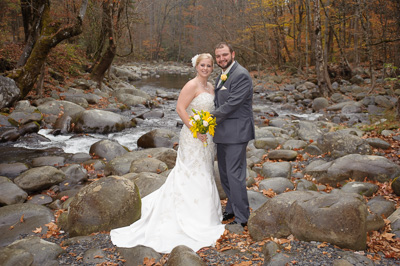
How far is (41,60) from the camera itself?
13.8m

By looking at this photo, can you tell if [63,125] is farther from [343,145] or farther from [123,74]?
[123,74]

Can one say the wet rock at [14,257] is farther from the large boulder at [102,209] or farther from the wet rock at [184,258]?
the wet rock at [184,258]

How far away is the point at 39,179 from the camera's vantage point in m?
7.35

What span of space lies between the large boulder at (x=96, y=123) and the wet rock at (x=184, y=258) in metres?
9.37

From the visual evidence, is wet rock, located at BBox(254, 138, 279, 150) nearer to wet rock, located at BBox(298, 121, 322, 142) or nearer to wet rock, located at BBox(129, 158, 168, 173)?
wet rock, located at BBox(298, 121, 322, 142)

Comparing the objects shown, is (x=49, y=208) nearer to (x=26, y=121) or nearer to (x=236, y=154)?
(x=236, y=154)

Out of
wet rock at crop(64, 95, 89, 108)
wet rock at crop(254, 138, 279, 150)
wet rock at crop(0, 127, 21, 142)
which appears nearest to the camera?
wet rock at crop(254, 138, 279, 150)

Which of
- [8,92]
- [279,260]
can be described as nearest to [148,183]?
[279,260]

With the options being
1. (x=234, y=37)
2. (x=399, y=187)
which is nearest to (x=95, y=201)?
(x=399, y=187)

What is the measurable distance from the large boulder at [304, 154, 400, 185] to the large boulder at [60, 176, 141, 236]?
418cm

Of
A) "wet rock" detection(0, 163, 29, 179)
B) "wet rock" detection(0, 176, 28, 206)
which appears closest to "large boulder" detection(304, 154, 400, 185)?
"wet rock" detection(0, 176, 28, 206)

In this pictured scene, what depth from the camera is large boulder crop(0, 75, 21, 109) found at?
12289mm

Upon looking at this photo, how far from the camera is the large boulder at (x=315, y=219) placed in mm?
3775

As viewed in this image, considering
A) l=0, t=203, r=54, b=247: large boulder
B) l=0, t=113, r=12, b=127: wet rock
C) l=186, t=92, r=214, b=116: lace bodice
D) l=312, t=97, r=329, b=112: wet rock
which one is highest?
l=186, t=92, r=214, b=116: lace bodice
